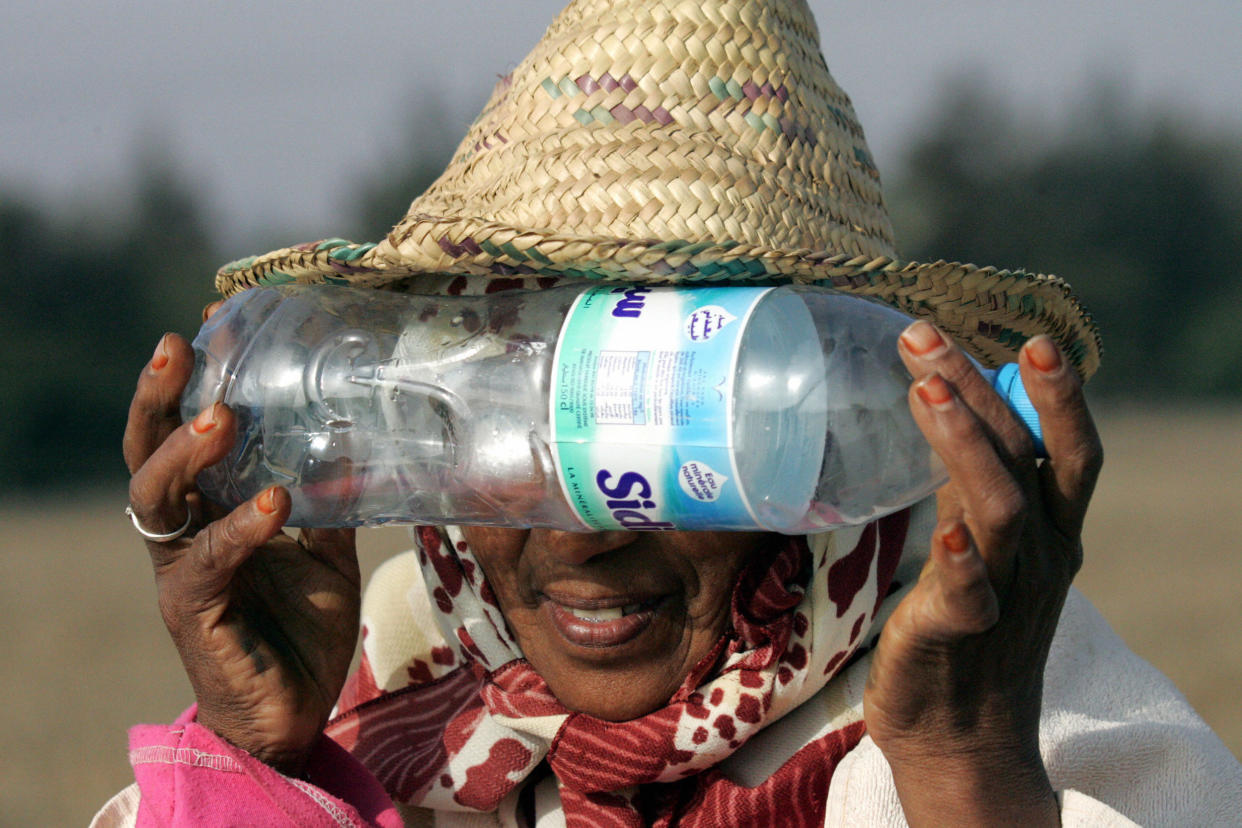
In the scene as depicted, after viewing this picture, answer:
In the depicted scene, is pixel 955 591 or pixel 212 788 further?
pixel 212 788

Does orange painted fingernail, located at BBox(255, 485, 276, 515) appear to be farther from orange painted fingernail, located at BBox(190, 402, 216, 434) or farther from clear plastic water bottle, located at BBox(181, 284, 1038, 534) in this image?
clear plastic water bottle, located at BBox(181, 284, 1038, 534)

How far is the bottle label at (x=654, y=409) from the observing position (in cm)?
150

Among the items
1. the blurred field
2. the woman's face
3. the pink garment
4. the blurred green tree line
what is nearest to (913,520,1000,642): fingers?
the woman's face

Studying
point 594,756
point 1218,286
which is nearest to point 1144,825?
point 594,756

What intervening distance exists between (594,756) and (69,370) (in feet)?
61.9

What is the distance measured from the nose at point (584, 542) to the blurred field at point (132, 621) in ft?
15.5

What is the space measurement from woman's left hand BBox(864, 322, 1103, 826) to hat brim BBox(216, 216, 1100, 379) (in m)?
0.30

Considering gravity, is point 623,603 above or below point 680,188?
below

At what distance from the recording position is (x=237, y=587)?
1.94 meters

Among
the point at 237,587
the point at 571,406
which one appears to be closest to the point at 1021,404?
the point at 571,406

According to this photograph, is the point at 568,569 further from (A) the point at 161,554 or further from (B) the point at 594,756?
(A) the point at 161,554

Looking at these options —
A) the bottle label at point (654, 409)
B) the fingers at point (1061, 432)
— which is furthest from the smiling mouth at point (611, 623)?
the fingers at point (1061, 432)

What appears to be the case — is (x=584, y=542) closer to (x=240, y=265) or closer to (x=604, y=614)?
(x=604, y=614)

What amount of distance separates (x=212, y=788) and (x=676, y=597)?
791mm
